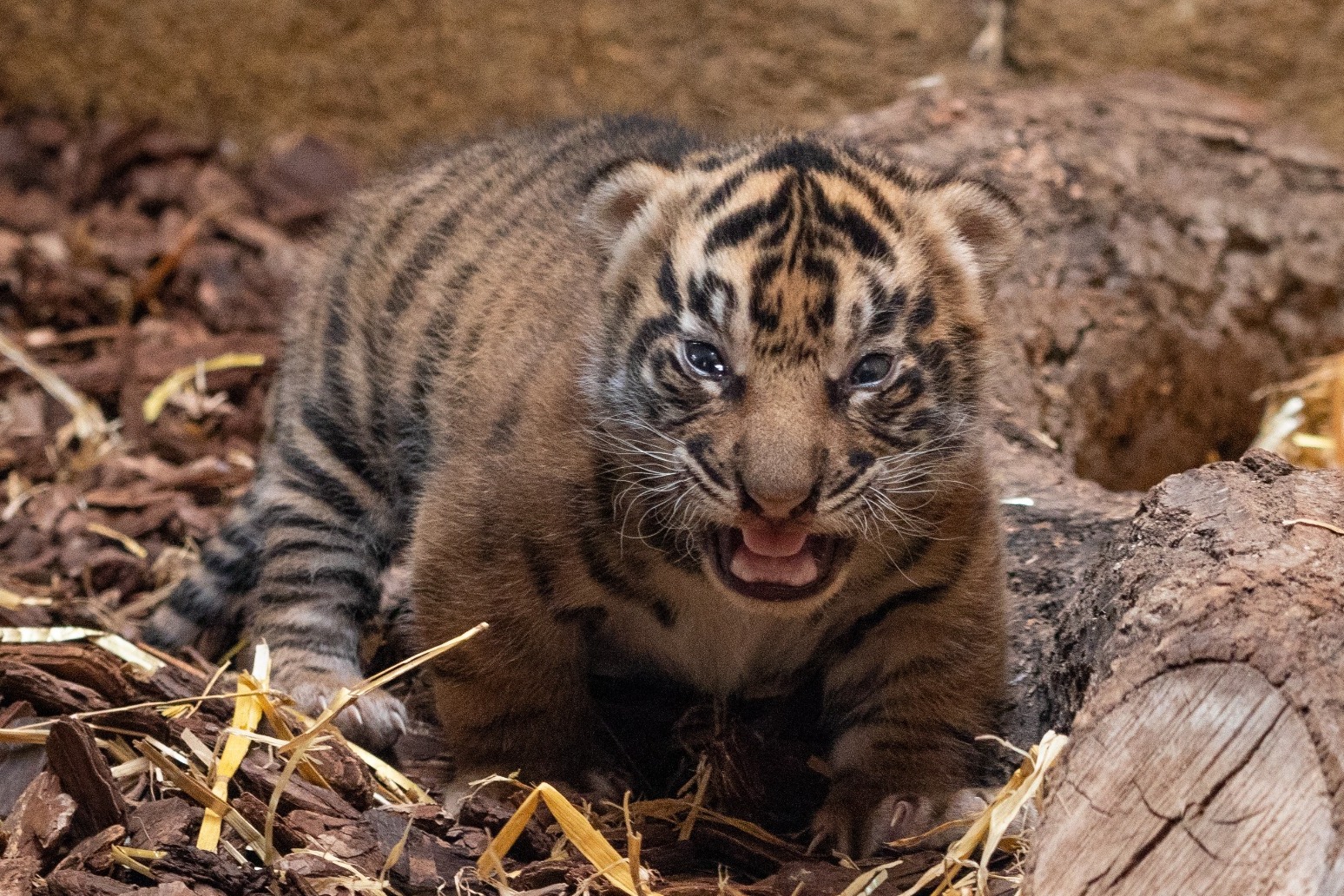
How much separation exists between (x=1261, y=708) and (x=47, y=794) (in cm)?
227

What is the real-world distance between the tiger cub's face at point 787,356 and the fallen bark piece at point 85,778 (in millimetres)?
1158

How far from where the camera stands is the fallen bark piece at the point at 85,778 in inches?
117

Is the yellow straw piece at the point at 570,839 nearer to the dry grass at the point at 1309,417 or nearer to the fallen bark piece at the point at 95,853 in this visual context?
the fallen bark piece at the point at 95,853

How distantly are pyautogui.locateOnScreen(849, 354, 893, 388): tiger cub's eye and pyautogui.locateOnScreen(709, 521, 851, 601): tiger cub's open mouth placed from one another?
32 cm

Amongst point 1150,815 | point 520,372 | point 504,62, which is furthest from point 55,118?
point 1150,815

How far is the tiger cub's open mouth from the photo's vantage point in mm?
3020

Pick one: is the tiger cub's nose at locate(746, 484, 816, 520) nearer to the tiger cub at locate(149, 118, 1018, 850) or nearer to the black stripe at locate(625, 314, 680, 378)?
the tiger cub at locate(149, 118, 1018, 850)

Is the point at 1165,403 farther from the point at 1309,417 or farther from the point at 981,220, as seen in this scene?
the point at 981,220

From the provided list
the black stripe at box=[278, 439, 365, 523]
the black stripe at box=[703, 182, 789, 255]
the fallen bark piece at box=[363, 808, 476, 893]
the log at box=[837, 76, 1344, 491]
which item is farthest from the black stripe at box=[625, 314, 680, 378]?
the log at box=[837, 76, 1344, 491]

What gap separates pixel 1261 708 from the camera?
2246mm

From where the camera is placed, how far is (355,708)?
367 centimetres

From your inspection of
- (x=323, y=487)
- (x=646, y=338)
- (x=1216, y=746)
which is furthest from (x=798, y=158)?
(x=323, y=487)

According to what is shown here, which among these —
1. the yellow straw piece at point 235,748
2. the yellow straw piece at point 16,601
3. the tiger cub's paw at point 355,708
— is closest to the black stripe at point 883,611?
the tiger cub's paw at point 355,708

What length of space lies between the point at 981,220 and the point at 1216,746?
4.83 feet
